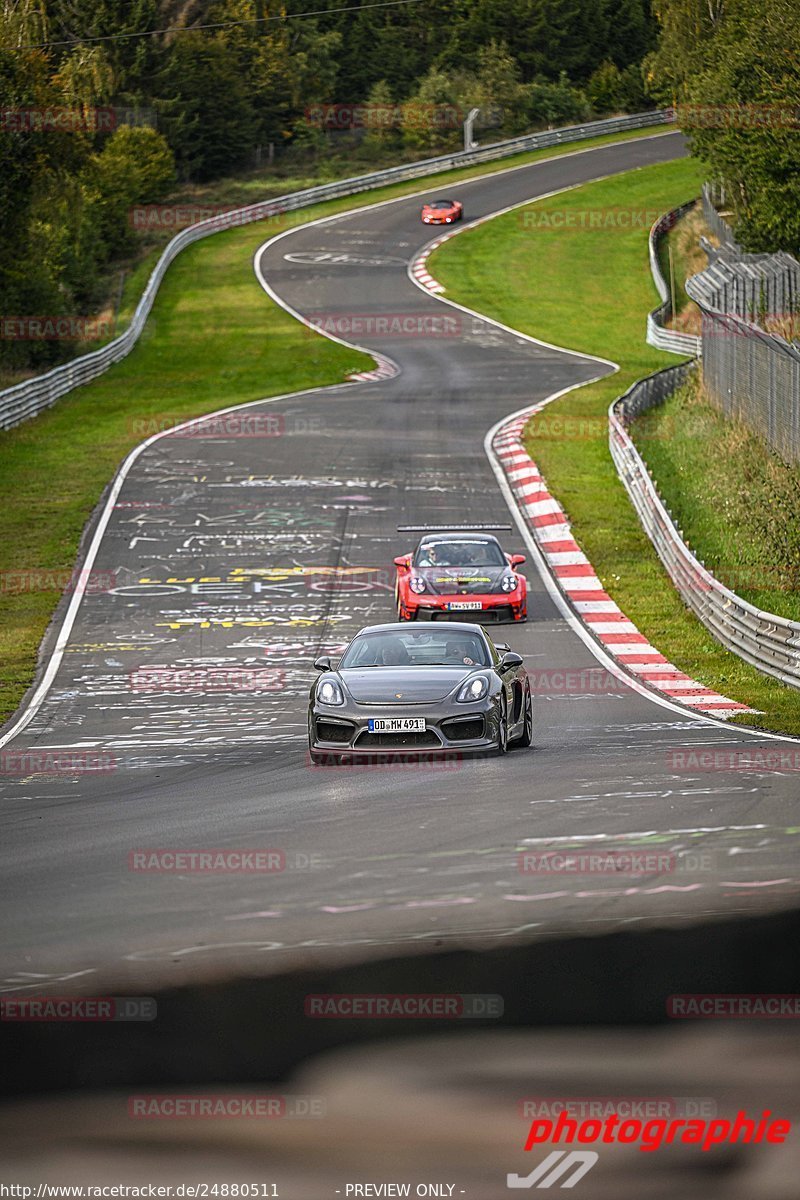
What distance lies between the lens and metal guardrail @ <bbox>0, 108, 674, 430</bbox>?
4300 cm

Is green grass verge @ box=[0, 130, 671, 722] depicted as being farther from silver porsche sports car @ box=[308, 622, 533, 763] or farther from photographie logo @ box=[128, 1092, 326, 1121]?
photographie logo @ box=[128, 1092, 326, 1121]

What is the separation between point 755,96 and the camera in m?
44.3

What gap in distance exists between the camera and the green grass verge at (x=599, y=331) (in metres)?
22.2

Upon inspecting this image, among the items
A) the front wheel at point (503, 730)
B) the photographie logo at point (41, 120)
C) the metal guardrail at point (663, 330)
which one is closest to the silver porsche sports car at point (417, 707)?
the front wheel at point (503, 730)

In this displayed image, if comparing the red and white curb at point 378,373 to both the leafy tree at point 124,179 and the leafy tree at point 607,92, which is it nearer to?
the leafy tree at point 124,179

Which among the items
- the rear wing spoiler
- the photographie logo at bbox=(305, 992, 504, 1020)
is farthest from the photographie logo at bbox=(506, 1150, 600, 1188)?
the rear wing spoiler

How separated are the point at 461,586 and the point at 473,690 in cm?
980

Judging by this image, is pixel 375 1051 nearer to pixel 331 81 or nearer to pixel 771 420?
pixel 771 420

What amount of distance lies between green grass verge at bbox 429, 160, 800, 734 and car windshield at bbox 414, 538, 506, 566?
7.28 feet

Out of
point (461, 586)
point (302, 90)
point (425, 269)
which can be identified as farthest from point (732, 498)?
point (302, 90)

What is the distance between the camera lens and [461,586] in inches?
924

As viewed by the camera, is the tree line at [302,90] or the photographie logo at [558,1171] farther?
the tree line at [302,90]

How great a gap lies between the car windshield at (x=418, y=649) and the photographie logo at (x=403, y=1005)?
26.5 ft

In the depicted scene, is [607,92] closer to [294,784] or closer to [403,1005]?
[294,784]
